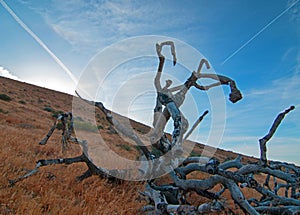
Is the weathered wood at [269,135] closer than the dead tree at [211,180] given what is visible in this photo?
Yes

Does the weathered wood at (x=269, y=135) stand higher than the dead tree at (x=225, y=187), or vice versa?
the weathered wood at (x=269, y=135)

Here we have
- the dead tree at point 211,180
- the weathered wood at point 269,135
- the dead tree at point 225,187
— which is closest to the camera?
the weathered wood at point 269,135

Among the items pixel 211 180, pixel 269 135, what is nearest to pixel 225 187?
pixel 211 180

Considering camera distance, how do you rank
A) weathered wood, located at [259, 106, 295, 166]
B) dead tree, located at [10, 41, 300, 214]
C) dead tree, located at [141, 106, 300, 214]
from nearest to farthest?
weathered wood, located at [259, 106, 295, 166], dead tree, located at [141, 106, 300, 214], dead tree, located at [10, 41, 300, 214]

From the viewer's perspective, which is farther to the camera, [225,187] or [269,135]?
[225,187]

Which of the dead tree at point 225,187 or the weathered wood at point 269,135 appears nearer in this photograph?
the weathered wood at point 269,135

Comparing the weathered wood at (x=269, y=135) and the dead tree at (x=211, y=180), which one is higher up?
the weathered wood at (x=269, y=135)

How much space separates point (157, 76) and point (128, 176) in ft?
9.43

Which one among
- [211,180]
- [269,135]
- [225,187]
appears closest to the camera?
[269,135]

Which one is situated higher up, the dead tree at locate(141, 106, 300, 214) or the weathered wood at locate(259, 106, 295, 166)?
the weathered wood at locate(259, 106, 295, 166)

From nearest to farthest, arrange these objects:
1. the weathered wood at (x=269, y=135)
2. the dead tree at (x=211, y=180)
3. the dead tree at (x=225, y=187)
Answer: the weathered wood at (x=269, y=135), the dead tree at (x=225, y=187), the dead tree at (x=211, y=180)

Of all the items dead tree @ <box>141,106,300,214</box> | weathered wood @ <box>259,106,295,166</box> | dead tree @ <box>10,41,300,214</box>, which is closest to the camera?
weathered wood @ <box>259,106,295,166</box>

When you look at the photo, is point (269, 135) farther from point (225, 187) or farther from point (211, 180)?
point (225, 187)

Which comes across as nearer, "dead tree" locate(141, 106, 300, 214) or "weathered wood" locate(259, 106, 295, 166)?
"weathered wood" locate(259, 106, 295, 166)
